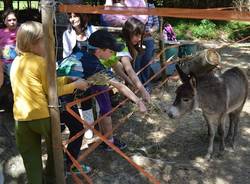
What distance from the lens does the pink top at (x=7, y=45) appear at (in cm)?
503

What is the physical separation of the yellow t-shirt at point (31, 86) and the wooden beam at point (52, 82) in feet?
0.28

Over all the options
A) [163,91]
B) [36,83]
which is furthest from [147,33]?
[36,83]

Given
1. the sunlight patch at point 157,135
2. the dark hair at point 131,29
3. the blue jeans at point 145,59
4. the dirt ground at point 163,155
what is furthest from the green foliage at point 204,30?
the sunlight patch at point 157,135

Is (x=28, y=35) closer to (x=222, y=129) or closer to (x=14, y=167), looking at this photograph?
(x=14, y=167)

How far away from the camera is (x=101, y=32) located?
11.0 ft

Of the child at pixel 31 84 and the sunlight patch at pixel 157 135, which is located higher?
the child at pixel 31 84

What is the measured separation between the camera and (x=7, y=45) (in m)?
→ 5.09

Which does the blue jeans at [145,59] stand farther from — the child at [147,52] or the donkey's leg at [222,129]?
the donkey's leg at [222,129]

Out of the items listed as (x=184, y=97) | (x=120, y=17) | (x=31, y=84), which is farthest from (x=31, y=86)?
(x=120, y=17)

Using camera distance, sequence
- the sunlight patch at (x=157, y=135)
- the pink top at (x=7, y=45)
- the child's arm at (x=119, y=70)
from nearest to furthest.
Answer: the child's arm at (x=119, y=70) < the sunlight patch at (x=157, y=135) < the pink top at (x=7, y=45)

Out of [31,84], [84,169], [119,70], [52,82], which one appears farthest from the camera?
[119,70]

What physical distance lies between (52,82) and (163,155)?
2.05m

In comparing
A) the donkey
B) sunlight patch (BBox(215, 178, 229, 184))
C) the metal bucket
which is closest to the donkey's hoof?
the donkey

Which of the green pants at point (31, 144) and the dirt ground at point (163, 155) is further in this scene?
the dirt ground at point (163, 155)
